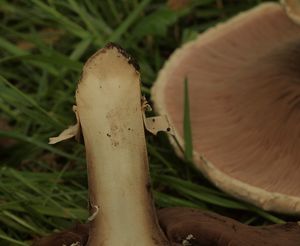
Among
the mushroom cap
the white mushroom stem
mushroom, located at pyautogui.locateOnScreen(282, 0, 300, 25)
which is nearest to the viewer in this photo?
the white mushroom stem

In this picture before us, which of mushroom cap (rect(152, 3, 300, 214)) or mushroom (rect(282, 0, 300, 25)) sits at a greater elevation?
mushroom (rect(282, 0, 300, 25))

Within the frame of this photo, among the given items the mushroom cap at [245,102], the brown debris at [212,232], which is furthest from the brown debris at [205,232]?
the mushroom cap at [245,102]

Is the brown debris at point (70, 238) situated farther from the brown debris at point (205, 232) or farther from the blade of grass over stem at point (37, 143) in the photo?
the blade of grass over stem at point (37, 143)

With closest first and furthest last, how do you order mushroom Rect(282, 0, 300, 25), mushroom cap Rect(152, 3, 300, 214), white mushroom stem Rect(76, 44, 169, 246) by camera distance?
white mushroom stem Rect(76, 44, 169, 246), mushroom Rect(282, 0, 300, 25), mushroom cap Rect(152, 3, 300, 214)

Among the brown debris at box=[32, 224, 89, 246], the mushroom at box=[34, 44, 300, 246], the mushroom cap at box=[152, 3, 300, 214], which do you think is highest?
the mushroom at box=[34, 44, 300, 246]

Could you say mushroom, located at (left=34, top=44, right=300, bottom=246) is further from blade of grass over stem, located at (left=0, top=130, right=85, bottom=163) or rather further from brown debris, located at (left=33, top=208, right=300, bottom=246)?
blade of grass over stem, located at (left=0, top=130, right=85, bottom=163)

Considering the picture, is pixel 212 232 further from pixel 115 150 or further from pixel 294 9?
pixel 294 9

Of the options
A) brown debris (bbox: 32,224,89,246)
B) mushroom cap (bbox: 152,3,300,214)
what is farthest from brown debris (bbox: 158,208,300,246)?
mushroom cap (bbox: 152,3,300,214)
